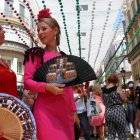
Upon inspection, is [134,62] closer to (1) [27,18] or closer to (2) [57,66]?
(1) [27,18]

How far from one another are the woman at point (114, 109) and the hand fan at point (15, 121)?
361 centimetres

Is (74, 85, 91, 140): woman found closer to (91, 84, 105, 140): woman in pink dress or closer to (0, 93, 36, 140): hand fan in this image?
(91, 84, 105, 140): woman in pink dress

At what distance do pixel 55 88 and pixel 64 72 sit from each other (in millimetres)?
152

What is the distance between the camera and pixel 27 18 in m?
30.0

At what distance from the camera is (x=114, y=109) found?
5.43 meters

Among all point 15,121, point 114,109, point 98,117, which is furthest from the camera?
point 98,117

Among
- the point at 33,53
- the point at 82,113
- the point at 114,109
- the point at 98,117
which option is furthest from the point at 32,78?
the point at 98,117

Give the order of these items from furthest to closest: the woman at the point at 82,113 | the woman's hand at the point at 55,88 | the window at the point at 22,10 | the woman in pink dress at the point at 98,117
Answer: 1. the window at the point at 22,10
2. the woman in pink dress at the point at 98,117
3. the woman at the point at 82,113
4. the woman's hand at the point at 55,88

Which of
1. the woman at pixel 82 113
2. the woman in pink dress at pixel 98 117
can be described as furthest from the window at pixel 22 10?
the woman at pixel 82 113

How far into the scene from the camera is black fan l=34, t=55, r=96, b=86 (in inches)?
83.9

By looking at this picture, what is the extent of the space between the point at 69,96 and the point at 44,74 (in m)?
0.31

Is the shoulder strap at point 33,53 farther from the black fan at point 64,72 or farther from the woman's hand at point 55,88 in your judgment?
the woman's hand at point 55,88

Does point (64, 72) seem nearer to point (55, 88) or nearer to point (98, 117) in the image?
point (55, 88)

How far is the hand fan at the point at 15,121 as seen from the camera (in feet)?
6.27
